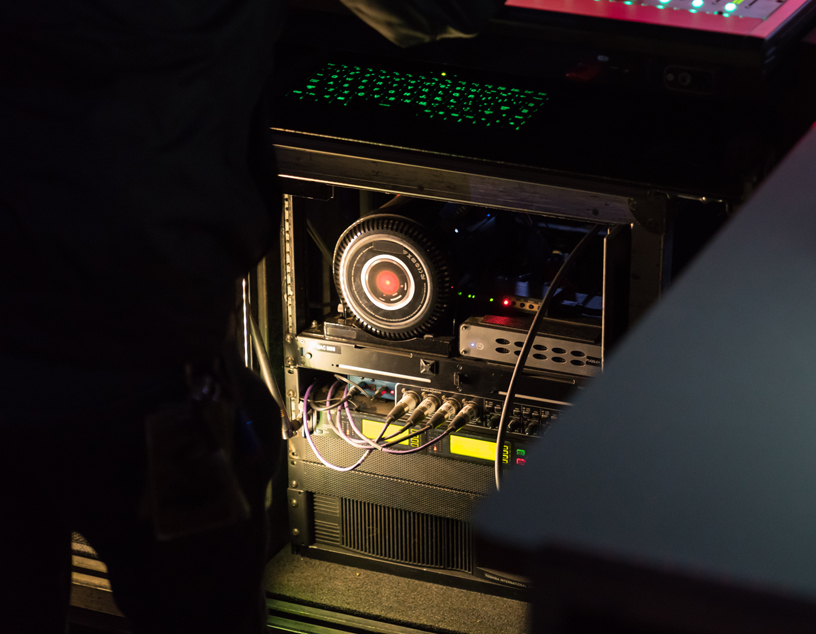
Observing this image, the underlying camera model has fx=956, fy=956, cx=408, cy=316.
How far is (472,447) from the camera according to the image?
1591 mm

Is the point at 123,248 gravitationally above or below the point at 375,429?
above

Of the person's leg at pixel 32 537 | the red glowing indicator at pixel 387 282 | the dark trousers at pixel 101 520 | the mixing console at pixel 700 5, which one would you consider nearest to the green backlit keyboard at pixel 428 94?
the mixing console at pixel 700 5

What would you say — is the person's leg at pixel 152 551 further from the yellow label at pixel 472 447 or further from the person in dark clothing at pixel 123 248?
the yellow label at pixel 472 447

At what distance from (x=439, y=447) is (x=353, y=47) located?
68 centimetres

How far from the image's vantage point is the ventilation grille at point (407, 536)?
169 cm

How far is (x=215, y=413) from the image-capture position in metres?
0.91

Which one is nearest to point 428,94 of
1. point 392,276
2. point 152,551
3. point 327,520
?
point 392,276

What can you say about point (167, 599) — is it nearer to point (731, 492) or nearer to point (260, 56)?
point (260, 56)

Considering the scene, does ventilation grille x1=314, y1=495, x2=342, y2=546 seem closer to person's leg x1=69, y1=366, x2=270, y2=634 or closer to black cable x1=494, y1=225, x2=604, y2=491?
black cable x1=494, y1=225, x2=604, y2=491

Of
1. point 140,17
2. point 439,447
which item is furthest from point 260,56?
point 439,447

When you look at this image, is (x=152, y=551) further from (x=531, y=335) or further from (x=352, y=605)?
(x=352, y=605)

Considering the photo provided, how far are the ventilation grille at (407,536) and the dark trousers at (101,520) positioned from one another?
71 cm

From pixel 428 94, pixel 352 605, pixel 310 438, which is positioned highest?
pixel 428 94

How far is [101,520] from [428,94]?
0.74 meters
